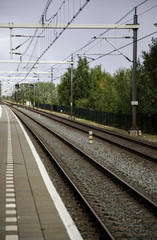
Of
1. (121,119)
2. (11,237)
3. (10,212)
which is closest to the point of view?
(11,237)

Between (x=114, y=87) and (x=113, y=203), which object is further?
(x=114, y=87)

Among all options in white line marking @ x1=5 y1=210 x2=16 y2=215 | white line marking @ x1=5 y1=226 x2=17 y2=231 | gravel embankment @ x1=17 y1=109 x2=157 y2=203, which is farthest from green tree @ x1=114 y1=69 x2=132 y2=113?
white line marking @ x1=5 y1=226 x2=17 y2=231

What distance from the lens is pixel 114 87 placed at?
42.0 m

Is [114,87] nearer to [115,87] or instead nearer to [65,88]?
[115,87]

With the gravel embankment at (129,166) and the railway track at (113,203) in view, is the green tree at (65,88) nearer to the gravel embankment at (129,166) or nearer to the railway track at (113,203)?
the gravel embankment at (129,166)

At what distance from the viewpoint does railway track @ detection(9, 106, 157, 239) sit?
20.2 ft

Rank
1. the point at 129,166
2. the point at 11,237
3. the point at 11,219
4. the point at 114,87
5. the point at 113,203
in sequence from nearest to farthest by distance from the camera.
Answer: the point at 11,237 < the point at 11,219 < the point at 113,203 < the point at 129,166 < the point at 114,87

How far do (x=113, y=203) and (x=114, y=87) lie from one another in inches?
1371

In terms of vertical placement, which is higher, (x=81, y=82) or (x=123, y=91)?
(x=81, y=82)

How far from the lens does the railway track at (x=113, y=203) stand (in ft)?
20.2

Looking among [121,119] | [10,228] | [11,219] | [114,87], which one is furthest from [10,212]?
[114,87]

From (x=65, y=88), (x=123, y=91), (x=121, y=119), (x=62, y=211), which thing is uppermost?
(x=65, y=88)

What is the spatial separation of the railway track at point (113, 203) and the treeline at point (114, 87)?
1368 centimetres

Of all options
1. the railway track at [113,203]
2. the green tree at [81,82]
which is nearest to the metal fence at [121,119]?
the green tree at [81,82]
